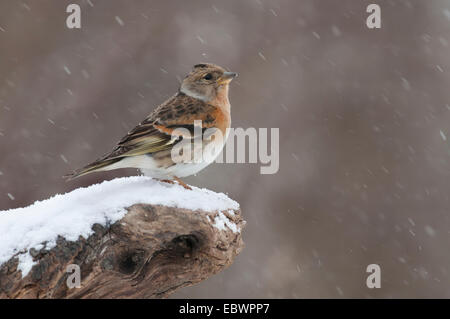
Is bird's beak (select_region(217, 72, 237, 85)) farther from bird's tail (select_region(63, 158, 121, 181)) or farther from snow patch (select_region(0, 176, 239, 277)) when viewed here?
bird's tail (select_region(63, 158, 121, 181))

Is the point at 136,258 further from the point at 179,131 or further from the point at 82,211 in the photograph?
the point at 179,131

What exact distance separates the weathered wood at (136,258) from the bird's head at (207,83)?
1510mm

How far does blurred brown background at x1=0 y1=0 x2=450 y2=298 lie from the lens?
9602 millimetres

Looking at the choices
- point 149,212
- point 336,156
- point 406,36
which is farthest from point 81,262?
point 406,36

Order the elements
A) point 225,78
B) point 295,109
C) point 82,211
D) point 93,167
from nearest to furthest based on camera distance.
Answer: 1. point 82,211
2. point 93,167
3. point 225,78
4. point 295,109

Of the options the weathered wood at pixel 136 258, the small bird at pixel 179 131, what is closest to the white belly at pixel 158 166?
the small bird at pixel 179 131

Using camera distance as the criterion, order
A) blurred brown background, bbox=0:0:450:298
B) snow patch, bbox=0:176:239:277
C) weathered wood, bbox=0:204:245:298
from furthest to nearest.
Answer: blurred brown background, bbox=0:0:450:298 → snow patch, bbox=0:176:239:277 → weathered wood, bbox=0:204:245:298

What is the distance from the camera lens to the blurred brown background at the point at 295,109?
9602 millimetres

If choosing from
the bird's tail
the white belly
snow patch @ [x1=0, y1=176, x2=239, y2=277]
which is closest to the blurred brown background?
the white belly

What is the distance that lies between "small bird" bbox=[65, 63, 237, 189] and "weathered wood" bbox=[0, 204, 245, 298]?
736 millimetres

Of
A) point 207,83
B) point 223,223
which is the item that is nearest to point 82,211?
point 223,223

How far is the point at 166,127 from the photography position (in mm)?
5773

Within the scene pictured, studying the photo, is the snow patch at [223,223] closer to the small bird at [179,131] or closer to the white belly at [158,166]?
the small bird at [179,131]

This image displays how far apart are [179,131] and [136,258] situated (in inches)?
59.5
